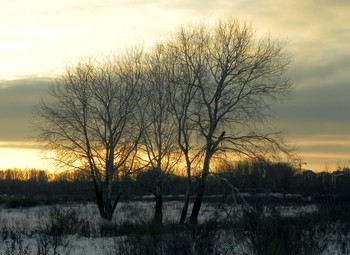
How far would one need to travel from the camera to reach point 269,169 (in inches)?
1182

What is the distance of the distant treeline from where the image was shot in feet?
105

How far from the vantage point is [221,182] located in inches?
1179

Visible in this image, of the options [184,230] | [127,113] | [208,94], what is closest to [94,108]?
[127,113]

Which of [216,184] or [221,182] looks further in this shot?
[216,184]

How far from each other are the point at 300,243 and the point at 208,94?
21.0 metres

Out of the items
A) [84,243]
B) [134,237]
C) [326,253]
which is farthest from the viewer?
[84,243]

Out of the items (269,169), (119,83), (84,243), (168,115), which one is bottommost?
(84,243)

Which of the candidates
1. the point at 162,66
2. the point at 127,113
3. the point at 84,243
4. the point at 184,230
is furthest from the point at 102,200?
the point at 184,230

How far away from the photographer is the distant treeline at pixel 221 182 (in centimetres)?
3206

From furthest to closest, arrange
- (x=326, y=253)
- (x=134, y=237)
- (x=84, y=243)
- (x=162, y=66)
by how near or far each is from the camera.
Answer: (x=162, y=66) < (x=84, y=243) < (x=326, y=253) < (x=134, y=237)

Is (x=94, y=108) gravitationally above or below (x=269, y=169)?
above

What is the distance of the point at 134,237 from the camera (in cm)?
1120

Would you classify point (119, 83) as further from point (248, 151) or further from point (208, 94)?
point (248, 151)

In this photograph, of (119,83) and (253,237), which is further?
(119,83)
